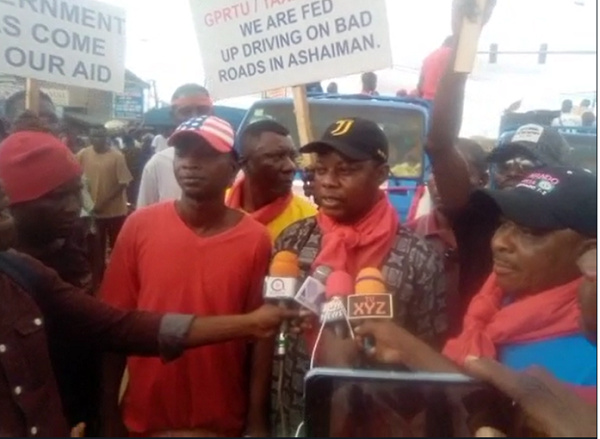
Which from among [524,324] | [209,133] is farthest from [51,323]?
[524,324]

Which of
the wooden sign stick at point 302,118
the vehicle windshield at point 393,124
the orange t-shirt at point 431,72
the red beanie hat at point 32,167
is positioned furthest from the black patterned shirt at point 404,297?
the orange t-shirt at point 431,72

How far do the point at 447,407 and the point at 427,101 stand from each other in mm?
6521

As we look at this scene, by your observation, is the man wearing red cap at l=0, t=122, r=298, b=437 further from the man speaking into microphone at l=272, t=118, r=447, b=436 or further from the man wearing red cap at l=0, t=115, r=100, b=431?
the man speaking into microphone at l=272, t=118, r=447, b=436

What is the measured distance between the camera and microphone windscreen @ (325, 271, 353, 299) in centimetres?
217

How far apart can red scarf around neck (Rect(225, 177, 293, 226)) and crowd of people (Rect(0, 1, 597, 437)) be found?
55 centimetres

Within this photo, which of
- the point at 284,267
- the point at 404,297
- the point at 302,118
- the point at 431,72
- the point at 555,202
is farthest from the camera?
the point at 431,72

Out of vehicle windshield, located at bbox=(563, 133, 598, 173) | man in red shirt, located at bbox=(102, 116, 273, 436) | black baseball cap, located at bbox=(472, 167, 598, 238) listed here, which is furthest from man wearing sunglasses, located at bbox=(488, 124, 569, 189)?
vehicle windshield, located at bbox=(563, 133, 598, 173)

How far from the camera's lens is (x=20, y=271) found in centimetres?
222

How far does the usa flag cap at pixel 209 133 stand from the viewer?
9.66 feet

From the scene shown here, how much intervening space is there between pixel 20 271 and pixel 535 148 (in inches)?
80.4

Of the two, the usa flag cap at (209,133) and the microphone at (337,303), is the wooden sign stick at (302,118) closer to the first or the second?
the usa flag cap at (209,133)

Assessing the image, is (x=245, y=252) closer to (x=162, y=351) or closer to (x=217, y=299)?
(x=217, y=299)

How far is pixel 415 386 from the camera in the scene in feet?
5.18

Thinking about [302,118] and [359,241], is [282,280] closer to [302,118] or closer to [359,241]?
[359,241]
